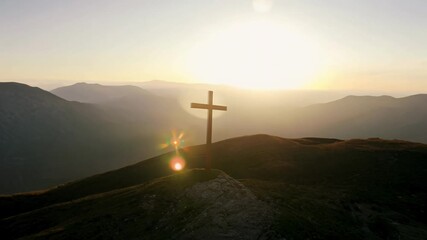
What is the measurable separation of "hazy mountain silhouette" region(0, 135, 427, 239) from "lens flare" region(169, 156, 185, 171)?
147 inches

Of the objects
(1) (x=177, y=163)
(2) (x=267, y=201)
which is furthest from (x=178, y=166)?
(2) (x=267, y=201)

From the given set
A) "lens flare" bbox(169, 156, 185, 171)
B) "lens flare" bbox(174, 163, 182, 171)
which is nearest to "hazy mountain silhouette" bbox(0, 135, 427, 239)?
"lens flare" bbox(169, 156, 185, 171)

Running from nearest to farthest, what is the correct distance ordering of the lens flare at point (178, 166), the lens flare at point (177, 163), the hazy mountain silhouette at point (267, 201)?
the hazy mountain silhouette at point (267, 201)
the lens flare at point (177, 163)
the lens flare at point (178, 166)

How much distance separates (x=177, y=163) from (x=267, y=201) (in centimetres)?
3945

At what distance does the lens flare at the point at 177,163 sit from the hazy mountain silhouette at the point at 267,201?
3739mm

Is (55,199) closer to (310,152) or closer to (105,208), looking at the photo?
(105,208)

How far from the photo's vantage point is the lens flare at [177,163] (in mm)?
59044

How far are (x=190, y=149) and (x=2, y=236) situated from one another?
145 ft

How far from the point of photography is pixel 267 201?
23906 mm

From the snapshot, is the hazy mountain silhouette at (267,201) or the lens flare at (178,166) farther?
the lens flare at (178,166)

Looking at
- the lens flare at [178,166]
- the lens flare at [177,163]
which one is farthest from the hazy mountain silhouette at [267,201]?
→ the lens flare at [178,166]

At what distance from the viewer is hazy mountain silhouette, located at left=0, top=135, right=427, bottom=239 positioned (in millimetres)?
22109

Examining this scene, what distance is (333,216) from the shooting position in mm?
26594

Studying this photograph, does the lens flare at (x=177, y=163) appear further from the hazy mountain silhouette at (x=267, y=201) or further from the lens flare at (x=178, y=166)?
the hazy mountain silhouette at (x=267, y=201)
